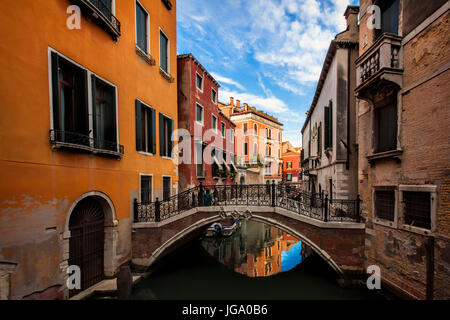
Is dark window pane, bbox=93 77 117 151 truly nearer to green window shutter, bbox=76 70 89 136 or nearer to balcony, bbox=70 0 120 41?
green window shutter, bbox=76 70 89 136

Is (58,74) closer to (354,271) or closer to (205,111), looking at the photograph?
(205,111)

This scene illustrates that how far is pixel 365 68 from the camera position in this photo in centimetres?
667

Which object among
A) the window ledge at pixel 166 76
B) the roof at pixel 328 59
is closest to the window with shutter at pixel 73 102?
the window ledge at pixel 166 76

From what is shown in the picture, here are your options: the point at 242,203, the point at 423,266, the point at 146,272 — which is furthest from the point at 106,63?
the point at 423,266

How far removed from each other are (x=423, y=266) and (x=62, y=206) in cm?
899

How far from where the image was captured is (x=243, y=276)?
936 centimetres

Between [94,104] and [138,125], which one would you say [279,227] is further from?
[94,104]

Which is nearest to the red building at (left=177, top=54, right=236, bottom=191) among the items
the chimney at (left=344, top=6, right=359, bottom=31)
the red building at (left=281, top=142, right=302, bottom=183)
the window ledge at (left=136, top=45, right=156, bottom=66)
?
the window ledge at (left=136, top=45, right=156, bottom=66)

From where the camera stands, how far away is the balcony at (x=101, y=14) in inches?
237

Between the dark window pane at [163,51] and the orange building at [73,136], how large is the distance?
0.61 meters

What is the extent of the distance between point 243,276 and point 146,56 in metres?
10.2

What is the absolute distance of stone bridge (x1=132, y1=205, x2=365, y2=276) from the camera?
695 cm

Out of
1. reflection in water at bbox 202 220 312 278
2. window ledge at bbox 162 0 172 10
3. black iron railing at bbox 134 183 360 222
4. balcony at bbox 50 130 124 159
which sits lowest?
reflection in water at bbox 202 220 312 278

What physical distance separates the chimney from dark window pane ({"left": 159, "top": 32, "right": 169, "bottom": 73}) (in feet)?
27.4
